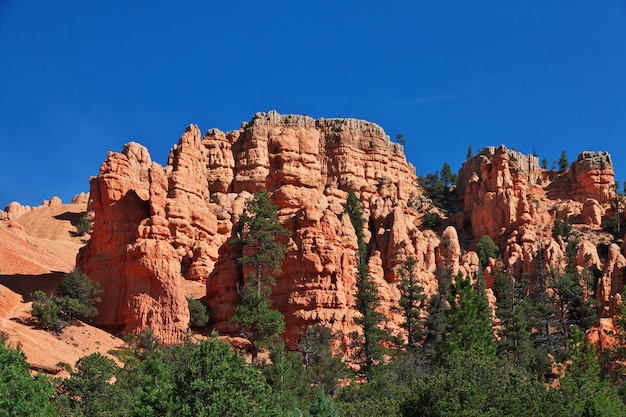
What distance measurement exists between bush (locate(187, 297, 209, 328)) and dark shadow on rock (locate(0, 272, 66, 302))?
10.4m

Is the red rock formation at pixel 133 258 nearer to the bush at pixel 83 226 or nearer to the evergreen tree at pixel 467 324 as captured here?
the evergreen tree at pixel 467 324

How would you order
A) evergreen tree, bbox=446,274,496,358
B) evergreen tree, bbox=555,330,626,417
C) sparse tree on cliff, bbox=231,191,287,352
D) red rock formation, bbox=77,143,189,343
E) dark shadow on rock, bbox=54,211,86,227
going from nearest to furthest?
evergreen tree, bbox=555,330,626,417 < evergreen tree, bbox=446,274,496,358 < sparse tree on cliff, bbox=231,191,287,352 < red rock formation, bbox=77,143,189,343 < dark shadow on rock, bbox=54,211,86,227

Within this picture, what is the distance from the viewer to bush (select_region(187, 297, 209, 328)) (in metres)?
56.0

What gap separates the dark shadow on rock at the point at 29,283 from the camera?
2270 inches

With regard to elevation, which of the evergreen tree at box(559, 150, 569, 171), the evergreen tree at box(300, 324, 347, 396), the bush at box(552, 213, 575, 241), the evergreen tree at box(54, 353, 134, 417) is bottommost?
the evergreen tree at box(54, 353, 134, 417)

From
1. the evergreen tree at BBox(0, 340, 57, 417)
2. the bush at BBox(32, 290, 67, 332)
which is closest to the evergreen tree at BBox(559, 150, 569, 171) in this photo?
the bush at BBox(32, 290, 67, 332)

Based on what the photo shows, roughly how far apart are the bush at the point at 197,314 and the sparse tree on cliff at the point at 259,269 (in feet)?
8.17

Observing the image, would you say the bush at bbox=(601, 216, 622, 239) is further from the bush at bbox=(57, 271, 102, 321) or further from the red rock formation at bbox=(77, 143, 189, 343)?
the bush at bbox=(57, 271, 102, 321)

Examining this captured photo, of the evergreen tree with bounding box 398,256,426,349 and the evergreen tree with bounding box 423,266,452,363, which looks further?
the evergreen tree with bounding box 398,256,426,349

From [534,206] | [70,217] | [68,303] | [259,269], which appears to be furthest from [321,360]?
[70,217]

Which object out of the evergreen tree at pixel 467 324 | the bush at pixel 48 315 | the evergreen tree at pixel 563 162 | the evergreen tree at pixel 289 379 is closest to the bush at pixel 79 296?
the bush at pixel 48 315

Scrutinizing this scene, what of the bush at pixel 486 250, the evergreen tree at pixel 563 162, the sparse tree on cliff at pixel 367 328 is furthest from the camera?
the evergreen tree at pixel 563 162

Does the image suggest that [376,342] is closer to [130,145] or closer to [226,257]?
[226,257]

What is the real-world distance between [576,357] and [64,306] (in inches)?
1332
